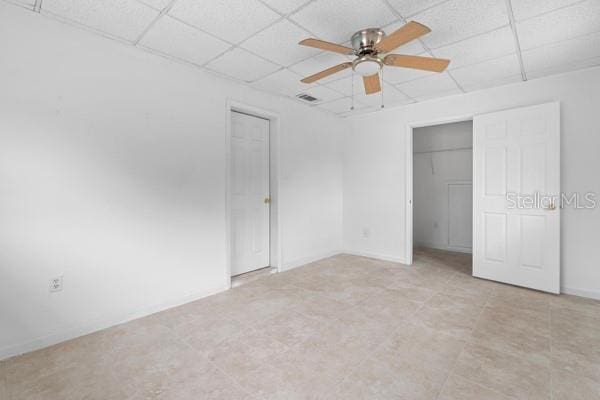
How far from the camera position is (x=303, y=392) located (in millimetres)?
1672

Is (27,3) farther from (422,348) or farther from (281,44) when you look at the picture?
(422,348)

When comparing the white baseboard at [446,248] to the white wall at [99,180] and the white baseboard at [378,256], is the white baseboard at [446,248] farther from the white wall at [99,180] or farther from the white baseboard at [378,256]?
the white wall at [99,180]

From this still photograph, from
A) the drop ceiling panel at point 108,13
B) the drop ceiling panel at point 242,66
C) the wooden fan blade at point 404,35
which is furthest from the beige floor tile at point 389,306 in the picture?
the drop ceiling panel at point 108,13

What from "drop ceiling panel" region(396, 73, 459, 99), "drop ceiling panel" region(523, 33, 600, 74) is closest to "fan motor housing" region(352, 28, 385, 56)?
"drop ceiling panel" region(396, 73, 459, 99)

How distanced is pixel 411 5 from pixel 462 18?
0.48 metres

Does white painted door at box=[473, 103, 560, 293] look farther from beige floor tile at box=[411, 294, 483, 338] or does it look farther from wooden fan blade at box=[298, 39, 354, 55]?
wooden fan blade at box=[298, 39, 354, 55]

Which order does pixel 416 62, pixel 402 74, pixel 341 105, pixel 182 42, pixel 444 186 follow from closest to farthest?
pixel 416 62 < pixel 182 42 < pixel 402 74 < pixel 341 105 < pixel 444 186

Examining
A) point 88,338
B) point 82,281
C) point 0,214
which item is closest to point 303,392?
point 88,338

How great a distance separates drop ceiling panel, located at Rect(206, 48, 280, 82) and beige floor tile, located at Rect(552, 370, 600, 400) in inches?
134

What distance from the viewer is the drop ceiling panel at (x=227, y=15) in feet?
6.66

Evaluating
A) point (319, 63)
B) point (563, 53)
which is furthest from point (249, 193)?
point (563, 53)

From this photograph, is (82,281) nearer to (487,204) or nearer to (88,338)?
(88,338)

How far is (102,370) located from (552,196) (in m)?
4.55

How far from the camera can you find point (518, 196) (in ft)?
11.2
